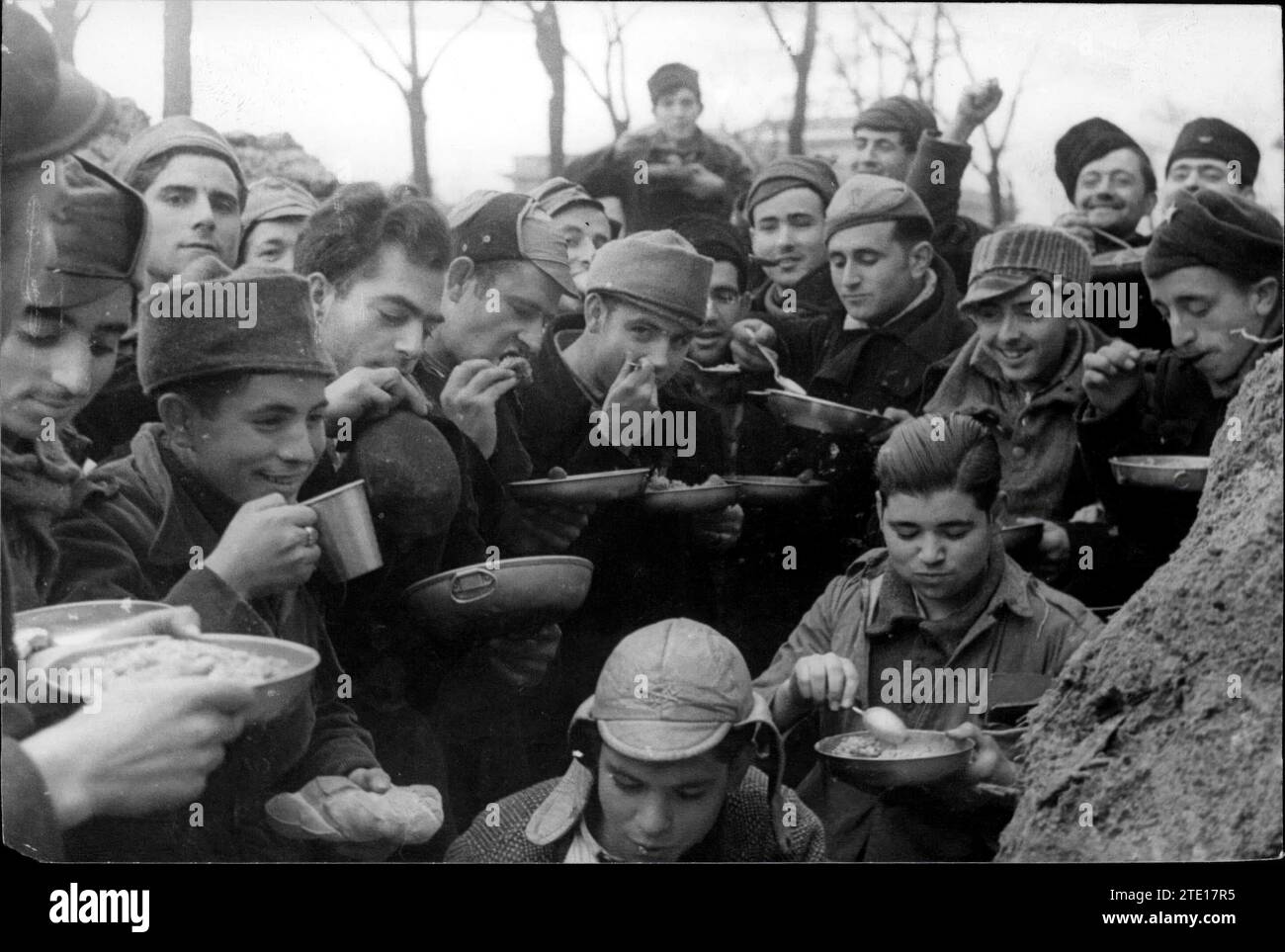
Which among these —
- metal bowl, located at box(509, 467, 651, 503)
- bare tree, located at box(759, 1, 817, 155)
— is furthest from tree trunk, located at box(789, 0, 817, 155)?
metal bowl, located at box(509, 467, 651, 503)

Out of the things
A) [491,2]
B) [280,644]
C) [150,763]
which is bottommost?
[150,763]

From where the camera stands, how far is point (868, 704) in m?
3.98

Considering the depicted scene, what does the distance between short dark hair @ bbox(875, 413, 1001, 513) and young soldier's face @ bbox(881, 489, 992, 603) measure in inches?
0.9

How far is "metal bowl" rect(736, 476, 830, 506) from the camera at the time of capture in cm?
401

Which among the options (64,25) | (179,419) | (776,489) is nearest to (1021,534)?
(776,489)

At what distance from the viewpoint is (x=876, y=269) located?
13.4ft

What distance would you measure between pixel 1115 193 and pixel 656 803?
6.42ft

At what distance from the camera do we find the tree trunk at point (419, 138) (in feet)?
13.2

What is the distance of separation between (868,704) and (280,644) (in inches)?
58.2

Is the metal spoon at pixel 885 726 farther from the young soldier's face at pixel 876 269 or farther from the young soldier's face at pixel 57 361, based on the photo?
the young soldier's face at pixel 57 361
